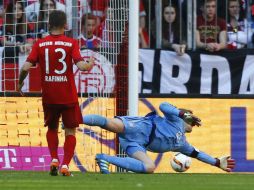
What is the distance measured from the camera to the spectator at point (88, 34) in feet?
52.7

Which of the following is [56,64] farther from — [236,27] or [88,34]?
[236,27]

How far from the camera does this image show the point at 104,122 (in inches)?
505

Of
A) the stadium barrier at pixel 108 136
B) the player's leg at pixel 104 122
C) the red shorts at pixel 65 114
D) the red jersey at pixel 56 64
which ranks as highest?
the red jersey at pixel 56 64

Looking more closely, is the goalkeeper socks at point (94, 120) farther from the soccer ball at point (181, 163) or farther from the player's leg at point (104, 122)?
the soccer ball at point (181, 163)

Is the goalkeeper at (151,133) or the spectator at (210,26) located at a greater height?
the spectator at (210,26)

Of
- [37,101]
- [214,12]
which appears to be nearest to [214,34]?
[214,12]

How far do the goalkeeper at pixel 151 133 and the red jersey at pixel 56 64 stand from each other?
69 cm

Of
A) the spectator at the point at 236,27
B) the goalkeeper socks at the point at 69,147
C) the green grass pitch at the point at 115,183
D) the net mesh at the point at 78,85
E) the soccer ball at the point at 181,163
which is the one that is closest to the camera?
the green grass pitch at the point at 115,183

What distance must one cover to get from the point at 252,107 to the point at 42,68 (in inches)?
207

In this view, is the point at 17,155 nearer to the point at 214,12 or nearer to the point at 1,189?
the point at 214,12

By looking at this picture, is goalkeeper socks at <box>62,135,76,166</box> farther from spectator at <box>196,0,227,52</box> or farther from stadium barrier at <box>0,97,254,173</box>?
spectator at <box>196,0,227,52</box>

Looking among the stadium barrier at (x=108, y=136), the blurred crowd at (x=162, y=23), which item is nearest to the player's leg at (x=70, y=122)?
the stadium barrier at (x=108, y=136)

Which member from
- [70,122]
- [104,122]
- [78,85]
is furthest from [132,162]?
[78,85]

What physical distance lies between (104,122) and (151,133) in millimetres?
752
